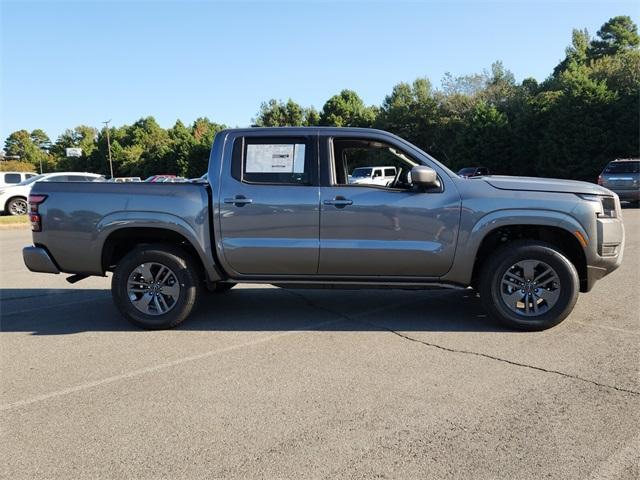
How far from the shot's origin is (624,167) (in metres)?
17.7

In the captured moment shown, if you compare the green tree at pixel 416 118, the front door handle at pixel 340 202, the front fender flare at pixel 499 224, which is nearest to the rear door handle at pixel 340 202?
the front door handle at pixel 340 202

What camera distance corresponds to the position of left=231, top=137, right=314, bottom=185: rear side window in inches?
199

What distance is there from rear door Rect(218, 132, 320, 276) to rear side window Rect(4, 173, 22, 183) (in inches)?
732

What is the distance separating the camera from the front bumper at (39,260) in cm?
515

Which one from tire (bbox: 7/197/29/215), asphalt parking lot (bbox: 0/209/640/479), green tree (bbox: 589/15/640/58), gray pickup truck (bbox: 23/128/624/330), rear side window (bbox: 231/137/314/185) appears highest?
green tree (bbox: 589/15/640/58)

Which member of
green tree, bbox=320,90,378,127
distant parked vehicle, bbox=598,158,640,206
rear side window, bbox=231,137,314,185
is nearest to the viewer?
rear side window, bbox=231,137,314,185

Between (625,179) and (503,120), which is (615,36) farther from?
(625,179)

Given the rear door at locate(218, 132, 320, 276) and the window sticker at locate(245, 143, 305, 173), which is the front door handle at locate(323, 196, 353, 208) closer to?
the rear door at locate(218, 132, 320, 276)

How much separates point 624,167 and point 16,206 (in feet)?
73.2

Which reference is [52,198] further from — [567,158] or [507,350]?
[567,158]

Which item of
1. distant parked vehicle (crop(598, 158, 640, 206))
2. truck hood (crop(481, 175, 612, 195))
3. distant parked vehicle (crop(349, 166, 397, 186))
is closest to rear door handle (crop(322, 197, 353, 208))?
distant parked vehicle (crop(349, 166, 397, 186))

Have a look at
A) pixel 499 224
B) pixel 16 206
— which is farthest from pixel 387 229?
pixel 16 206

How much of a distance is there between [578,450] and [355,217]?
2.74 m

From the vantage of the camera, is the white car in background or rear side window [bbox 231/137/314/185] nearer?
rear side window [bbox 231/137/314/185]
